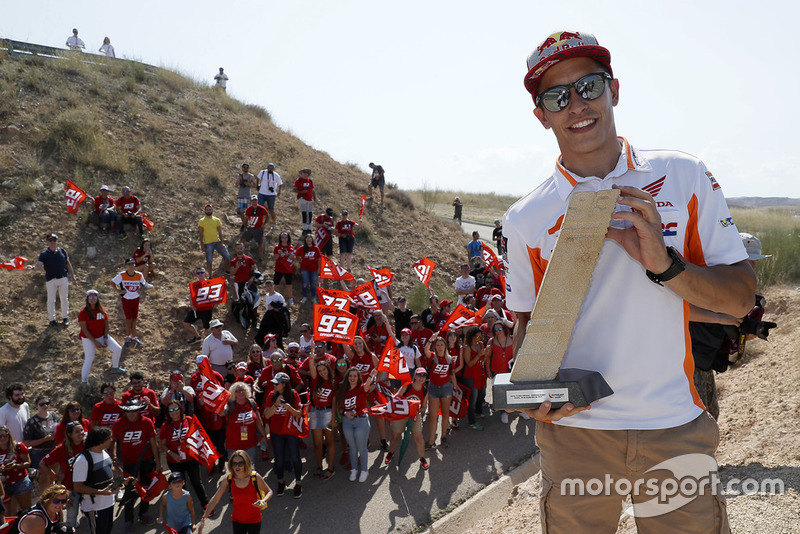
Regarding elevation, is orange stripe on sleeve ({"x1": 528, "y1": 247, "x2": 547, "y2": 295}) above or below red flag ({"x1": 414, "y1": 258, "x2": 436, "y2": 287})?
above

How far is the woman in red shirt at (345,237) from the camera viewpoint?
19.3 metres

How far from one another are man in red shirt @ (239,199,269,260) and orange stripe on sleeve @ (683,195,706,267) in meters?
17.3

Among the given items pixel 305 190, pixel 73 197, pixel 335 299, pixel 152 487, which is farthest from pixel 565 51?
pixel 305 190

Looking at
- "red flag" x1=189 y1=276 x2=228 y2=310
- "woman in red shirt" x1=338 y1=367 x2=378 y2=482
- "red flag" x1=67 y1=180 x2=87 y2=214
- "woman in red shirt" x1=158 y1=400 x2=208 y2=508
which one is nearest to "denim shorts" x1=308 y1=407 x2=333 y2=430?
"woman in red shirt" x1=338 y1=367 x2=378 y2=482

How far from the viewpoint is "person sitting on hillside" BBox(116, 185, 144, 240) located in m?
18.4

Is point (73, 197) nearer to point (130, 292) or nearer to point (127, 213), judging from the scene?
point (127, 213)

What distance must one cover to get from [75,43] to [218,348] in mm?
21148

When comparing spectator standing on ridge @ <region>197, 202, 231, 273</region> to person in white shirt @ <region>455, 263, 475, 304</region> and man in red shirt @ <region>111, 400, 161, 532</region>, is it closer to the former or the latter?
person in white shirt @ <region>455, 263, 475, 304</region>

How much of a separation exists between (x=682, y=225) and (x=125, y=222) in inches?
734

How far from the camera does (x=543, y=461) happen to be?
255 cm

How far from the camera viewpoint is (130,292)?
47.5ft

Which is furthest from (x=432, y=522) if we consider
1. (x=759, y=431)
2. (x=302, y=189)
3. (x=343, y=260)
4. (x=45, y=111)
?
(x=45, y=111)

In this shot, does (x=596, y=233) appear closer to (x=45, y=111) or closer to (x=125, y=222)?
(x=125, y=222)

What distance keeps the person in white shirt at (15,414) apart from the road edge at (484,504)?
6500 mm
